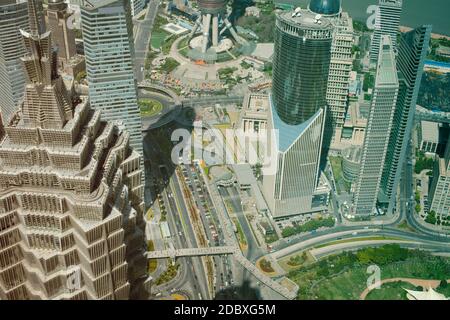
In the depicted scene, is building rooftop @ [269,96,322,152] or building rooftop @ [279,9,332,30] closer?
building rooftop @ [279,9,332,30]

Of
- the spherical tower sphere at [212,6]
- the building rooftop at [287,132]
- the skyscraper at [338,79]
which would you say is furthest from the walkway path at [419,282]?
the spherical tower sphere at [212,6]


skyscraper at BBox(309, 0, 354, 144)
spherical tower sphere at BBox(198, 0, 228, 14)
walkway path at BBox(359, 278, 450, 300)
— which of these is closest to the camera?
walkway path at BBox(359, 278, 450, 300)

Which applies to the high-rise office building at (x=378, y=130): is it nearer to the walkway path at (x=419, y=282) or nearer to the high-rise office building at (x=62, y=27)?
the walkway path at (x=419, y=282)

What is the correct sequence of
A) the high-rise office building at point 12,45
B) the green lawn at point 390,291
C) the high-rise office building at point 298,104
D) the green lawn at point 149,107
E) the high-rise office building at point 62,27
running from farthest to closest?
the green lawn at point 149,107 → the high-rise office building at point 62,27 → the high-rise office building at point 12,45 → the high-rise office building at point 298,104 → the green lawn at point 390,291

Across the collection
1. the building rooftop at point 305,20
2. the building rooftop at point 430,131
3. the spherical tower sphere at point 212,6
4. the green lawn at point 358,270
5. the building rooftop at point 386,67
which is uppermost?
the building rooftop at point 305,20

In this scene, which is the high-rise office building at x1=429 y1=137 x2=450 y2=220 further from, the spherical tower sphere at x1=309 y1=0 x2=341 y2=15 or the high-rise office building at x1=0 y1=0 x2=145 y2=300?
the high-rise office building at x1=0 y1=0 x2=145 y2=300

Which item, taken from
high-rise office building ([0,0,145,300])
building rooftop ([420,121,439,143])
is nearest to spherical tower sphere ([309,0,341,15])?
building rooftop ([420,121,439,143])

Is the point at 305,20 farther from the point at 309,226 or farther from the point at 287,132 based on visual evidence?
the point at 309,226

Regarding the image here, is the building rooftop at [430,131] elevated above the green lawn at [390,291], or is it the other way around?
the building rooftop at [430,131]
